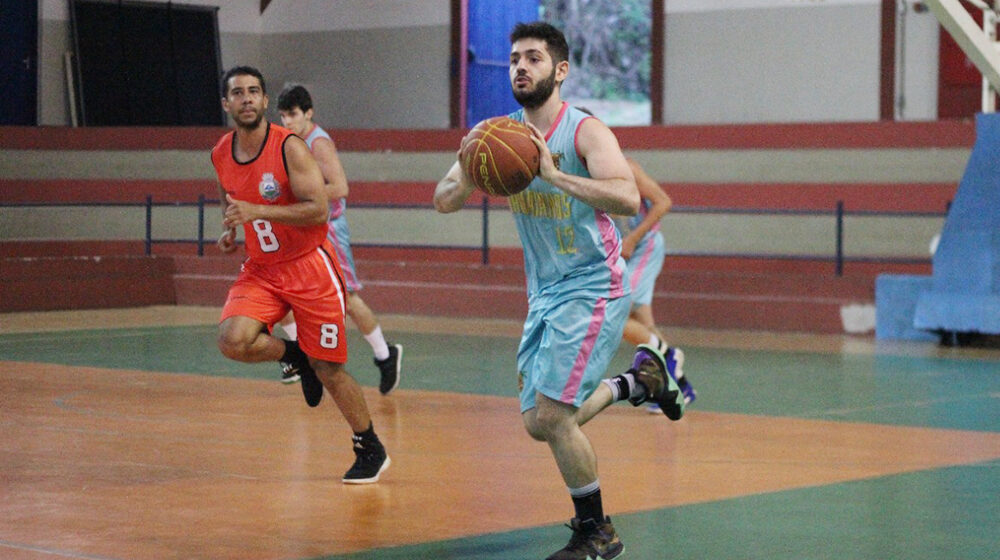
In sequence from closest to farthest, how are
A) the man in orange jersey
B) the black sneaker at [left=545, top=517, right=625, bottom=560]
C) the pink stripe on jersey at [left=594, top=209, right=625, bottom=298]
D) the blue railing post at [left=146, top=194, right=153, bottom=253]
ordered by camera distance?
the black sneaker at [left=545, top=517, right=625, bottom=560]
the pink stripe on jersey at [left=594, top=209, right=625, bottom=298]
the man in orange jersey
the blue railing post at [left=146, top=194, right=153, bottom=253]

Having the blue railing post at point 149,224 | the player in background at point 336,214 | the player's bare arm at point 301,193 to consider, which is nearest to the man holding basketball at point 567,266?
the player's bare arm at point 301,193

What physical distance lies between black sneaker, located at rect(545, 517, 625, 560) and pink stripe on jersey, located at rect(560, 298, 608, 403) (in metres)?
0.46

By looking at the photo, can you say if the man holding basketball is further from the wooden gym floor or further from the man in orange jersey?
the man in orange jersey

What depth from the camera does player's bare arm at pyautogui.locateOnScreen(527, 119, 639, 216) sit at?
18.7ft

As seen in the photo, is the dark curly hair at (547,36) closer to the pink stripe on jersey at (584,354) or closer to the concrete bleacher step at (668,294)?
the pink stripe on jersey at (584,354)

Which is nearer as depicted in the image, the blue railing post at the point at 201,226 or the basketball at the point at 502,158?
the basketball at the point at 502,158

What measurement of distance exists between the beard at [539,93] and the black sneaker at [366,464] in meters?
2.24

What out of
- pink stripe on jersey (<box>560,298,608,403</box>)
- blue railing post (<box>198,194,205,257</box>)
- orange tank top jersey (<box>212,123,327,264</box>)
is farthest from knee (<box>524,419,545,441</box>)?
blue railing post (<box>198,194,205,257</box>)

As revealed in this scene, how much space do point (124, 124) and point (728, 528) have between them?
20.0 meters

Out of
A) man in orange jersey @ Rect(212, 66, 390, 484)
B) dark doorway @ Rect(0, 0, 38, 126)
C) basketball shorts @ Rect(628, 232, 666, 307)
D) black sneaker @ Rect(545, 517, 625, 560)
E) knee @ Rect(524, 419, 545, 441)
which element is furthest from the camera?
dark doorway @ Rect(0, 0, 38, 126)

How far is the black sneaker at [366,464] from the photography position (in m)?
7.57

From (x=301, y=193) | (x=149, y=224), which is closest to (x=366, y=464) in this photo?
(x=301, y=193)

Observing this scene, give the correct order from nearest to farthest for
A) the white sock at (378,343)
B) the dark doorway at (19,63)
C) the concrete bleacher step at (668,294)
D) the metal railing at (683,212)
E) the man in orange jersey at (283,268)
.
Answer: the man in orange jersey at (283,268) → the white sock at (378,343) → the concrete bleacher step at (668,294) → the metal railing at (683,212) → the dark doorway at (19,63)

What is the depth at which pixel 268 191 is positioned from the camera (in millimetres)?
7770
